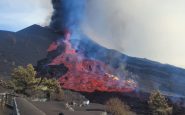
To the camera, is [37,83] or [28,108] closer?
[28,108]

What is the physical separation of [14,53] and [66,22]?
83.4ft

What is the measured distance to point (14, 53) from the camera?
185 m

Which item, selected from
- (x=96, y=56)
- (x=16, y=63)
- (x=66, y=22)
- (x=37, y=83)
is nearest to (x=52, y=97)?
(x=37, y=83)

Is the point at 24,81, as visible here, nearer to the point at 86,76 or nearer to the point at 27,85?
the point at 27,85

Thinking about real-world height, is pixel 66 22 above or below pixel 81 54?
above

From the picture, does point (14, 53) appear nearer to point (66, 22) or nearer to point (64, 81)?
point (66, 22)

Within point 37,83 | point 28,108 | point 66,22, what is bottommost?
point 28,108

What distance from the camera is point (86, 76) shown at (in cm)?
16188

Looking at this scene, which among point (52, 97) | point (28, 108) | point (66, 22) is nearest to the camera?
point (28, 108)

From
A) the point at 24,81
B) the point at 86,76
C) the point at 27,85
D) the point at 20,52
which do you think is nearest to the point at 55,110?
the point at 27,85

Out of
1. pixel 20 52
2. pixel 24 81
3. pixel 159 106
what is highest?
pixel 20 52

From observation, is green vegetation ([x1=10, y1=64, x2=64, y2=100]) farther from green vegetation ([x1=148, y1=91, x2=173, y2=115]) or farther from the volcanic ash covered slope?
the volcanic ash covered slope

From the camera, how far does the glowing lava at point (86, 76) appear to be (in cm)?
15150

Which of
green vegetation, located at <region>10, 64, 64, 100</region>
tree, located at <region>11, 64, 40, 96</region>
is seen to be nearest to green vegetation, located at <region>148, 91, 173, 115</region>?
green vegetation, located at <region>10, 64, 64, 100</region>
